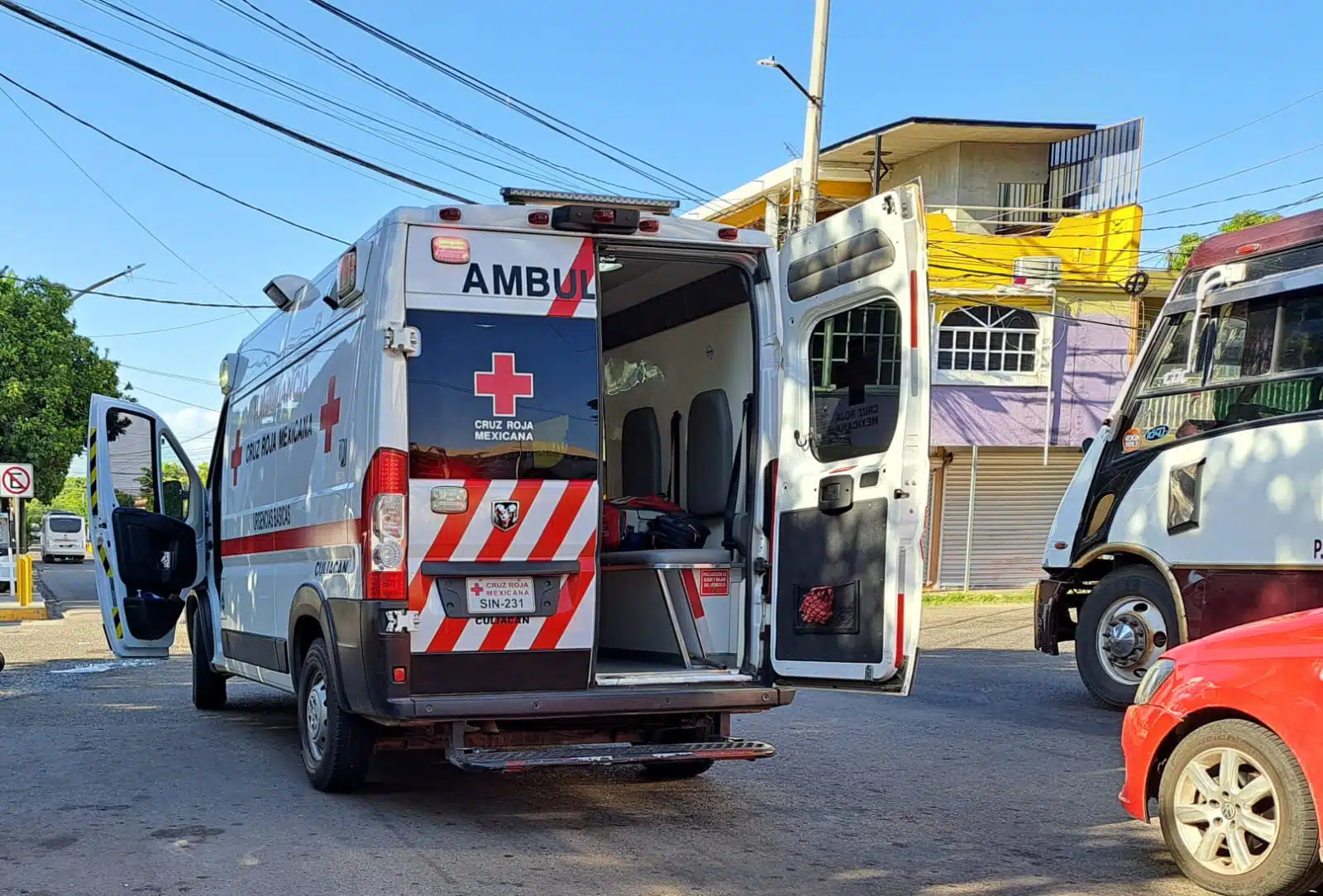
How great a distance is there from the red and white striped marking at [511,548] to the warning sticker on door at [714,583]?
85 centimetres

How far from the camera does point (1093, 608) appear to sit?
10.3 m

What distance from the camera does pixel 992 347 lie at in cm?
2297

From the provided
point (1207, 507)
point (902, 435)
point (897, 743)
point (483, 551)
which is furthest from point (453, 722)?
point (1207, 507)

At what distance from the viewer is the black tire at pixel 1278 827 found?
485 cm

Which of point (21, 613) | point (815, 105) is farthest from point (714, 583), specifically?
point (21, 613)

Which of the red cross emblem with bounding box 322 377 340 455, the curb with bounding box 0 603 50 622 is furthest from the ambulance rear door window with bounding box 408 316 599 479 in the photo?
the curb with bounding box 0 603 50 622

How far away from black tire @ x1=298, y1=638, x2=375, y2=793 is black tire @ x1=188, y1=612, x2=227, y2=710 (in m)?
3.44

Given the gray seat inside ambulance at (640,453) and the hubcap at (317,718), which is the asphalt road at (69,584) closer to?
the gray seat inside ambulance at (640,453)

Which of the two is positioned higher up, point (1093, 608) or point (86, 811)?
point (1093, 608)

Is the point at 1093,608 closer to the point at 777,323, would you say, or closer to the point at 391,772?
the point at 777,323

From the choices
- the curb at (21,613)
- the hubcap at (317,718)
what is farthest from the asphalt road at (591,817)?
the curb at (21,613)

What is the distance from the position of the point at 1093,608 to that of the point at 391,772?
17.9 ft

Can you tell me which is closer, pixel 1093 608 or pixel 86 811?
pixel 86 811

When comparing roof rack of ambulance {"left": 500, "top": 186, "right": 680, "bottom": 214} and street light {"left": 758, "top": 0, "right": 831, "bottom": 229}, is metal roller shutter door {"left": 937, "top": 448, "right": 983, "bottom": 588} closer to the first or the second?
street light {"left": 758, "top": 0, "right": 831, "bottom": 229}
